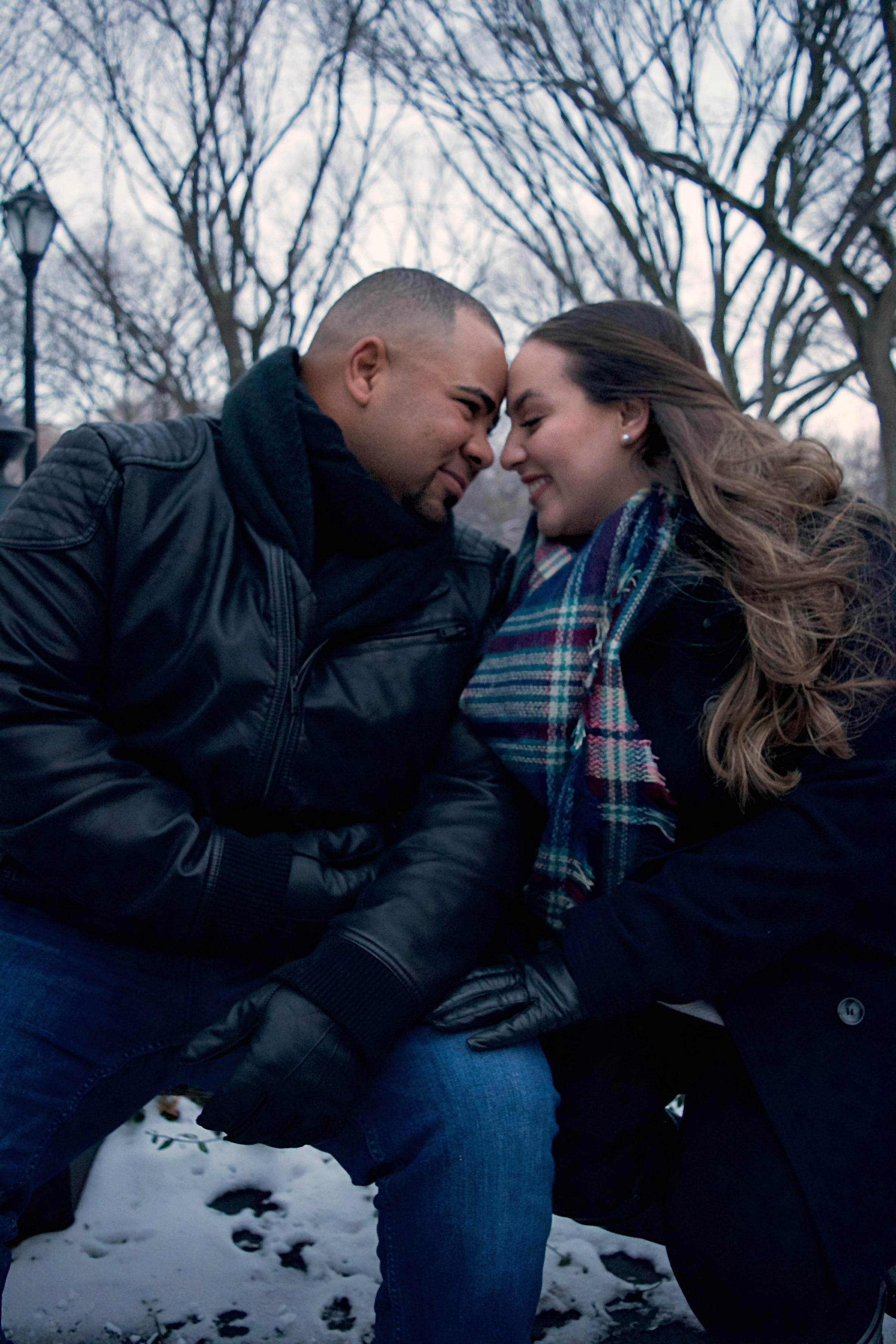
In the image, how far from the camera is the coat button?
1665 mm

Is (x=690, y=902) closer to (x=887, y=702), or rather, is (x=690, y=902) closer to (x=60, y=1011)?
(x=887, y=702)

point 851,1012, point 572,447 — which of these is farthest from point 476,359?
point 851,1012

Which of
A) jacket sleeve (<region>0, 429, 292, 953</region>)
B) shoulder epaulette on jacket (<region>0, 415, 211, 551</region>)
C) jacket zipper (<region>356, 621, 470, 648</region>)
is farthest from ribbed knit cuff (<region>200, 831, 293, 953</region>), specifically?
shoulder epaulette on jacket (<region>0, 415, 211, 551</region>)

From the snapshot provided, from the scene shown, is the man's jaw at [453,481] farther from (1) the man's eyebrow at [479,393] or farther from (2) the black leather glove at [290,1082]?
(2) the black leather glove at [290,1082]

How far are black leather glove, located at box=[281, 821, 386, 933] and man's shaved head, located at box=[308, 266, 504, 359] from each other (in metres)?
1.19

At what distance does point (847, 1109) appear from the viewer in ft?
5.29

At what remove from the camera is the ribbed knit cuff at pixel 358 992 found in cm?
159

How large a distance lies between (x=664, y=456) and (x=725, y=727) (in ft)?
2.35

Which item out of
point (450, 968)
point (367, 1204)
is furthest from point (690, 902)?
point (367, 1204)

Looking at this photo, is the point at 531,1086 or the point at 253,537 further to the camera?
the point at 253,537

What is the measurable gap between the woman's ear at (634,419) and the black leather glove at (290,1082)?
1393 mm

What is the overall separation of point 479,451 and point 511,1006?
1.27 metres

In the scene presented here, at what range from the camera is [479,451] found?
228cm

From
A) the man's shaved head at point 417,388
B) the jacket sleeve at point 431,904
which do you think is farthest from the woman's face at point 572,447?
the jacket sleeve at point 431,904
